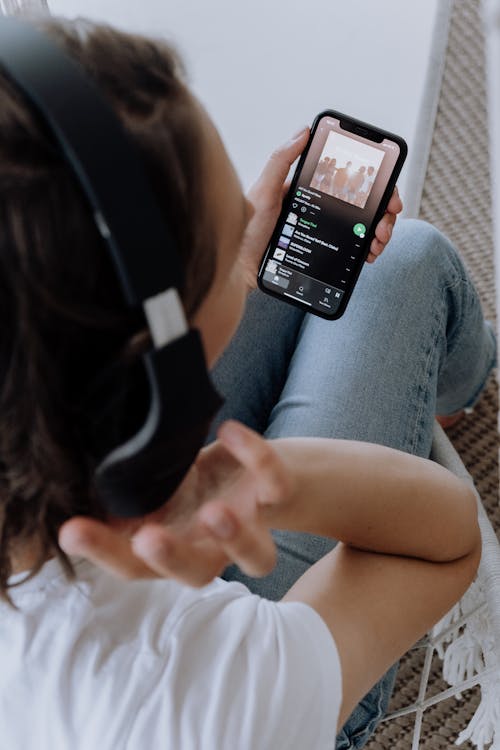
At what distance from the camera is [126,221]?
1.15 feet

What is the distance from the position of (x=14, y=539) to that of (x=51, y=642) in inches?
2.6

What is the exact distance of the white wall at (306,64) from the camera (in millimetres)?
1433

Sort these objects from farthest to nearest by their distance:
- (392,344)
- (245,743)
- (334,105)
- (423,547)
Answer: (334,105) → (392,344) → (423,547) → (245,743)

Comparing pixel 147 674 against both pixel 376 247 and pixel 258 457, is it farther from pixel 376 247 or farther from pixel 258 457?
pixel 376 247

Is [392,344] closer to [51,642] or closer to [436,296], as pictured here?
[436,296]

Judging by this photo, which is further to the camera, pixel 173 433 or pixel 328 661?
pixel 328 661

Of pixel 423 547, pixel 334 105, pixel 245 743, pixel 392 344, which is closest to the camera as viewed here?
pixel 245 743

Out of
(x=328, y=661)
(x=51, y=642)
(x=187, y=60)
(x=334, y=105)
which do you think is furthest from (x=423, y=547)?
(x=334, y=105)

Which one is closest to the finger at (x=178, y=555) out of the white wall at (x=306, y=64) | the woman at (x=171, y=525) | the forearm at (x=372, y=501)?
the woman at (x=171, y=525)

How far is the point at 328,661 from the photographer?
0.52 metres

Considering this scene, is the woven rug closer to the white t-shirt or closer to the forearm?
the forearm

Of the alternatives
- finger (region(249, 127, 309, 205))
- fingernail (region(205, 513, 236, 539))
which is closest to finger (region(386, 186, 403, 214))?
finger (region(249, 127, 309, 205))

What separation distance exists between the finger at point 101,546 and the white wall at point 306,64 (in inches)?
41.7

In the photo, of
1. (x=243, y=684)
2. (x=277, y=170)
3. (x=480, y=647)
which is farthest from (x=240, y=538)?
(x=277, y=170)
